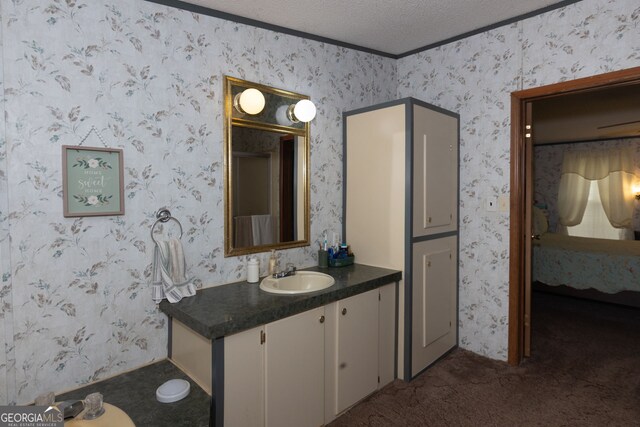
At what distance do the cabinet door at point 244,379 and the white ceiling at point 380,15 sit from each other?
1.80 metres

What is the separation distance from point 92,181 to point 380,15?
195 cm

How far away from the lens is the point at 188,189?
2.00 metres

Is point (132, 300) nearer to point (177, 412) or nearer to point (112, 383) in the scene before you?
point (112, 383)

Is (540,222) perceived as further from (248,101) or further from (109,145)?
(109,145)

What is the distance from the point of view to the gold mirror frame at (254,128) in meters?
2.13

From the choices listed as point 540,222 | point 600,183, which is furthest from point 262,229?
point 600,183

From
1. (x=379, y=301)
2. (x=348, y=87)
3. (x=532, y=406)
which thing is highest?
(x=348, y=87)

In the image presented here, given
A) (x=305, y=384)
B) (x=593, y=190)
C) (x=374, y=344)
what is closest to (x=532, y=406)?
(x=374, y=344)

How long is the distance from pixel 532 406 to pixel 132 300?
232 centimetres

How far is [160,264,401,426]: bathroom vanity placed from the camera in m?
1.58

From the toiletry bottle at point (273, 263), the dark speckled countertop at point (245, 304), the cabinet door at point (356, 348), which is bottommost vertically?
the cabinet door at point (356, 348)

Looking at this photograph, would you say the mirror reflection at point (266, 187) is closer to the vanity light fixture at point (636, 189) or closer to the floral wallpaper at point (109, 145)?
the floral wallpaper at point (109, 145)

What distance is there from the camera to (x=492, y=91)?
263cm
